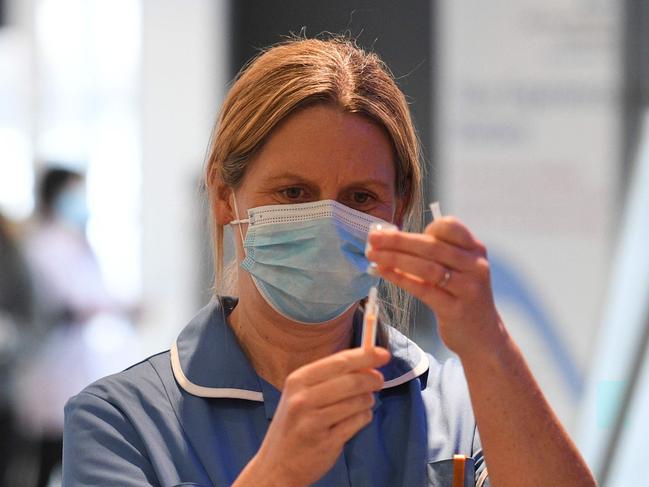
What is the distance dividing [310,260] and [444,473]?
37 cm

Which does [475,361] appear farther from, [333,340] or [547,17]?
[547,17]

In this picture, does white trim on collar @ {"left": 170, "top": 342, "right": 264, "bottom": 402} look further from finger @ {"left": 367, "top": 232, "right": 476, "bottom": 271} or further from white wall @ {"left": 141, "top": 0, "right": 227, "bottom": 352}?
white wall @ {"left": 141, "top": 0, "right": 227, "bottom": 352}

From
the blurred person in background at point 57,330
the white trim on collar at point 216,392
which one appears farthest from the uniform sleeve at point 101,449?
the blurred person in background at point 57,330

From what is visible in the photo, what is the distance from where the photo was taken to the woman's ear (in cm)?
190

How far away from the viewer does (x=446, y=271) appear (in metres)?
1.45

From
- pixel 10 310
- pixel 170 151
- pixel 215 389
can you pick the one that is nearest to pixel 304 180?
pixel 215 389

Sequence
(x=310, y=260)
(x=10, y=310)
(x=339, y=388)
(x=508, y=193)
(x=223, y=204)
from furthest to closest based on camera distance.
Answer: (x=10, y=310)
(x=508, y=193)
(x=223, y=204)
(x=310, y=260)
(x=339, y=388)

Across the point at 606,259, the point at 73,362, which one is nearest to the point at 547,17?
the point at 606,259

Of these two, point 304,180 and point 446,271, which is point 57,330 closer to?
point 304,180

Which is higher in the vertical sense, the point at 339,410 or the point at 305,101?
the point at 305,101

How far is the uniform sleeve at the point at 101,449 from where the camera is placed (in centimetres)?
164

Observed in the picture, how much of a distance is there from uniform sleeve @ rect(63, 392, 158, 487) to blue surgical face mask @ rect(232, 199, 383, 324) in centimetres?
30

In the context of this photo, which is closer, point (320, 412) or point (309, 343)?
point (320, 412)

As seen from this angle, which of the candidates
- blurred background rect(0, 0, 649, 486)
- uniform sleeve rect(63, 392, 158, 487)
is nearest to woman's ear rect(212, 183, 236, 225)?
uniform sleeve rect(63, 392, 158, 487)
